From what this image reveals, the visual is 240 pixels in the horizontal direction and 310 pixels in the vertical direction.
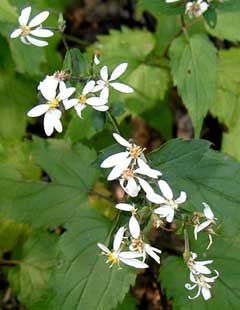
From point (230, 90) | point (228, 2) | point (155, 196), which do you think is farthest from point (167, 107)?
point (155, 196)

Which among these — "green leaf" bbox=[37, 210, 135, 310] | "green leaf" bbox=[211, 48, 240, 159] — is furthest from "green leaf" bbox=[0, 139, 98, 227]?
"green leaf" bbox=[211, 48, 240, 159]

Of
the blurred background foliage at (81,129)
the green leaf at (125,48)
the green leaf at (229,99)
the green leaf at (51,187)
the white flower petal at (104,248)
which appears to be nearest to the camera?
the white flower petal at (104,248)

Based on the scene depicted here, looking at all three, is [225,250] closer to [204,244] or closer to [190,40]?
[204,244]

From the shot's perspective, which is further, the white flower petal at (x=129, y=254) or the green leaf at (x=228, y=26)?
the green leaf at (x=228, y=26)

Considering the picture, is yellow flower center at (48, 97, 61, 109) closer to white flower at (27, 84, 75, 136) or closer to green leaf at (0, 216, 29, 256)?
white flower at (27, 84, 75, 136)

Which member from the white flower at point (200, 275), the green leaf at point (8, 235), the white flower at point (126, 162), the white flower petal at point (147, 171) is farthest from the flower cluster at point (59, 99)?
the green leaf at point (8, 235)

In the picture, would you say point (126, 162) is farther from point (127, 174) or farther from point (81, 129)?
point (81, 129)

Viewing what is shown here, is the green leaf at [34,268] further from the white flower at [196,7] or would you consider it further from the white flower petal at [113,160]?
the white flower at [196,7]
